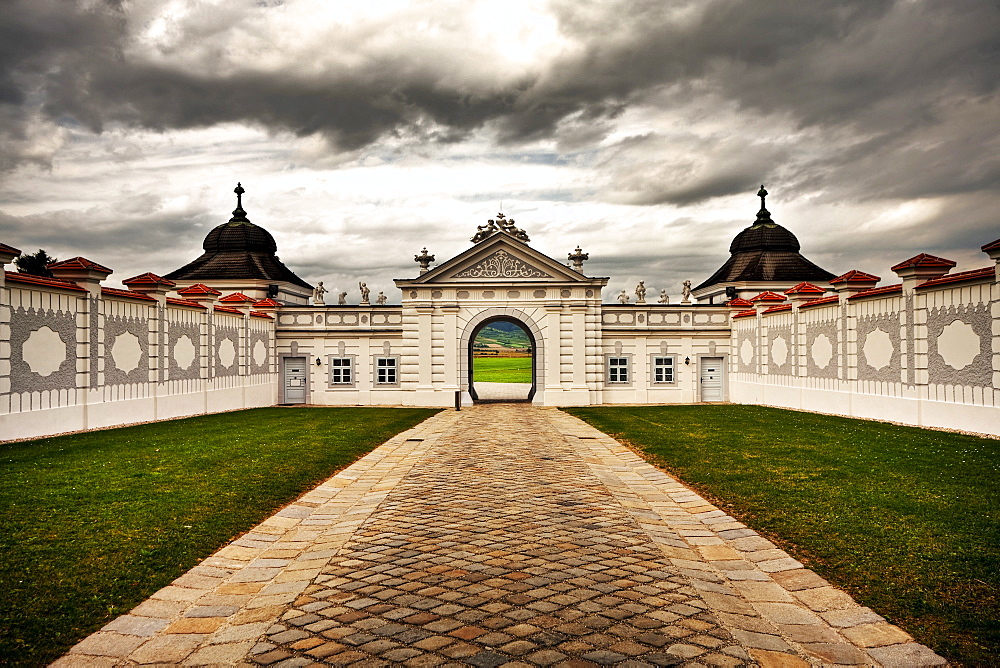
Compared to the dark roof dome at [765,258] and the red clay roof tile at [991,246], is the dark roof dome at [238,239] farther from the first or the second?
the red clay roof tile at [991,246]

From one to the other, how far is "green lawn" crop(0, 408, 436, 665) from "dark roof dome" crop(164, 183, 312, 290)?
24.4m

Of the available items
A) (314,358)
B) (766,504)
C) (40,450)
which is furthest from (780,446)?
(314,358)

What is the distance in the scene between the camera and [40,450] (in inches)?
524

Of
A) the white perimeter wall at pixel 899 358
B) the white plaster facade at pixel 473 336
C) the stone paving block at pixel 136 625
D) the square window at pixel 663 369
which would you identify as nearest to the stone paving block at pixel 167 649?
the stone paving block at pixel 136 625

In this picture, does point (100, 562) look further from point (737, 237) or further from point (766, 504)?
point (737, 237)

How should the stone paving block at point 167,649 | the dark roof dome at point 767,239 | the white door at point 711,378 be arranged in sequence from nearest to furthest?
the stone paving block at point 167,649 < the white door at point 711,378 < the dark roof dome at point 767,239

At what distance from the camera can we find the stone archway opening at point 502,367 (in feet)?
102

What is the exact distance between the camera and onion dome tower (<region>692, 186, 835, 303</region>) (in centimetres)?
4078

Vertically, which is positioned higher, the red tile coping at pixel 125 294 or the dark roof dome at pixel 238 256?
the dark roof dome at pixel 238 256

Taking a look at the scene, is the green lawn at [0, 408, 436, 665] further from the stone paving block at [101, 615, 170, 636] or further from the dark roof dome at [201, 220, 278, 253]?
the dark roof dome at [201, 220, 278, 253]

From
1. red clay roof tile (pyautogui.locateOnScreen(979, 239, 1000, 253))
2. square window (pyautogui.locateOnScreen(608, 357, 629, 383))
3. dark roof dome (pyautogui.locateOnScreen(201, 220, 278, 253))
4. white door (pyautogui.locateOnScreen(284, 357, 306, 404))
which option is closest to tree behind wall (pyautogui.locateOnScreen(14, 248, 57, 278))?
dark roof dome (pyautogui.locateOnScreen(201, 220, 278, 253))

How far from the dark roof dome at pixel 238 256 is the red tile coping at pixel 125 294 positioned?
19.5 metres

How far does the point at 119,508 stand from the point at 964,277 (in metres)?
17.6

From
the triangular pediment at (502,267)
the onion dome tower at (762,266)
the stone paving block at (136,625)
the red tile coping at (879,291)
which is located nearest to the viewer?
the stone paving block at (136,625)
